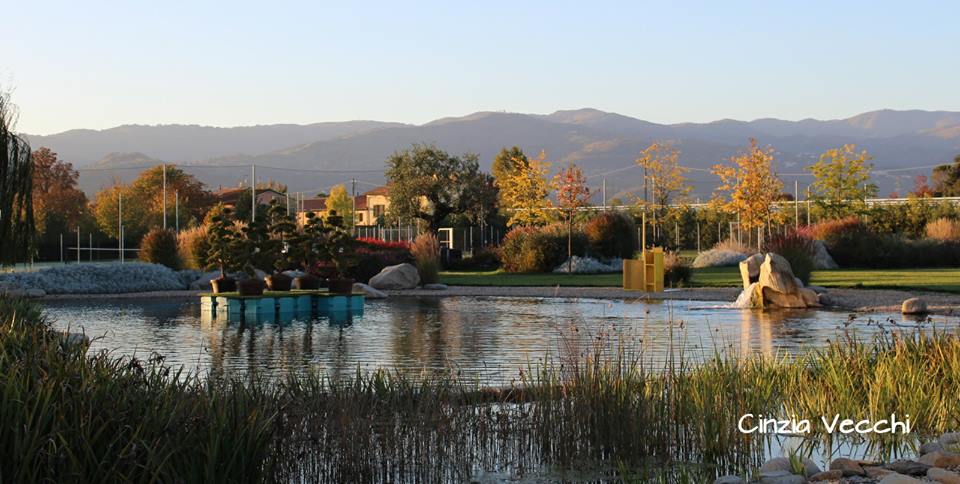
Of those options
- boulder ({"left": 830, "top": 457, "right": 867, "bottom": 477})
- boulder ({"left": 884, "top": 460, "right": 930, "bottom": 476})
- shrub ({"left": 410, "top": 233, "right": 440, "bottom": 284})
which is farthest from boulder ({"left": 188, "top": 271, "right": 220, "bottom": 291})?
boulder ({"left": 884, "top": 460, "right": 930, "bottom": 476})

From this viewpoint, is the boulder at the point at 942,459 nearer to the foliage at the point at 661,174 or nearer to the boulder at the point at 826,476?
the boulder at the point at 826,476

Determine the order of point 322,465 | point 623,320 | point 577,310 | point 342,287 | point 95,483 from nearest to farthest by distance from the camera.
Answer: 1. point 95,483
2. point 322,465
3. point 623,320
4. point 577,310
5. point 342,287

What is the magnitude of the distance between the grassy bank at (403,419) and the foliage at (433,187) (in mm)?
33351

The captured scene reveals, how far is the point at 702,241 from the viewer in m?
45.6

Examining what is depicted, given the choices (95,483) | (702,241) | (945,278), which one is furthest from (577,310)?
(702,241)

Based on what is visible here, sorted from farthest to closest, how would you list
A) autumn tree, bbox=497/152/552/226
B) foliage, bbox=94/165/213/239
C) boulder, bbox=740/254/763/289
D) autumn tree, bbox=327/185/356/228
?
autumn tree, bbox=327/185/356/228, foliage, bbox=94/165/213/239, autumn tree, bbox=497/152/552/226, boulder, bbox=740/254/763/289

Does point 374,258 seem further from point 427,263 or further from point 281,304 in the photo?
point 281,304

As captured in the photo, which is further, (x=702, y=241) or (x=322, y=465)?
(x=702, y=241)

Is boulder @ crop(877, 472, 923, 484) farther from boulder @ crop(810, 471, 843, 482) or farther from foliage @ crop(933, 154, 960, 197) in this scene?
foliage @ crop(933, 154, 960, 197)

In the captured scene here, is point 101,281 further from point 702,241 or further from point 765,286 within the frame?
point 702,241

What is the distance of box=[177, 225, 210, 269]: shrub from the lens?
2689 cm

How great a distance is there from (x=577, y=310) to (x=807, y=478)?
12059mm

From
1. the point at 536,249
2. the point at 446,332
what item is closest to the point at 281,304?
the point at 446,332

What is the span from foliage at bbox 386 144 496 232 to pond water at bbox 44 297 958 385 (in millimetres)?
20800
